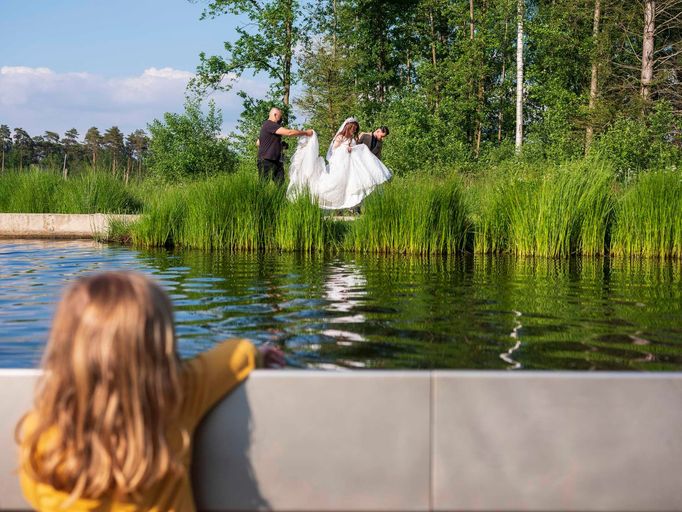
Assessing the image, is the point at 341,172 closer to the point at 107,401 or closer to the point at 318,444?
the point at 318,444

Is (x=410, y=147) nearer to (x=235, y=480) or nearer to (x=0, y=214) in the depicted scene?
(x=0, y=214)

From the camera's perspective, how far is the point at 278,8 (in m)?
25.2

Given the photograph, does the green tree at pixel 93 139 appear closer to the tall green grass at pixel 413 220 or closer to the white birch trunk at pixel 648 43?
the white birch trunk at pixel 648 43

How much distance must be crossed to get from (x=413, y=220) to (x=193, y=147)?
18044 millimetres

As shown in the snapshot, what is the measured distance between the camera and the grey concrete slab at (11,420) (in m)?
2.26

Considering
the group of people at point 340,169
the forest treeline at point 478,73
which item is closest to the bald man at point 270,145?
the group of people at point 340,169

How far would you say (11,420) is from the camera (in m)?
2.27

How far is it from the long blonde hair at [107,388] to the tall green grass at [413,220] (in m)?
9.67

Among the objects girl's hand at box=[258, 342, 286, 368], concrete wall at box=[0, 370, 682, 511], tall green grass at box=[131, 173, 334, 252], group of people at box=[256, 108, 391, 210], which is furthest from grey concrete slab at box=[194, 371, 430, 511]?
group of people at box=[256, 108, 391, 210]

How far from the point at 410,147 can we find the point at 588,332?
18.9 m

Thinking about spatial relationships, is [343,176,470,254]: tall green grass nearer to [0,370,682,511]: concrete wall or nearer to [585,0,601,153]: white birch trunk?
[0,370,682,511]: concrete wall

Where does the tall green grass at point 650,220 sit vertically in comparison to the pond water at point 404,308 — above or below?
above

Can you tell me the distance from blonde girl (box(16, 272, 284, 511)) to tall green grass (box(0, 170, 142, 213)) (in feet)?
51.6

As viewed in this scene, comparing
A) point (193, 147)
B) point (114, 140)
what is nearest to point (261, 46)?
point (193, 147)
